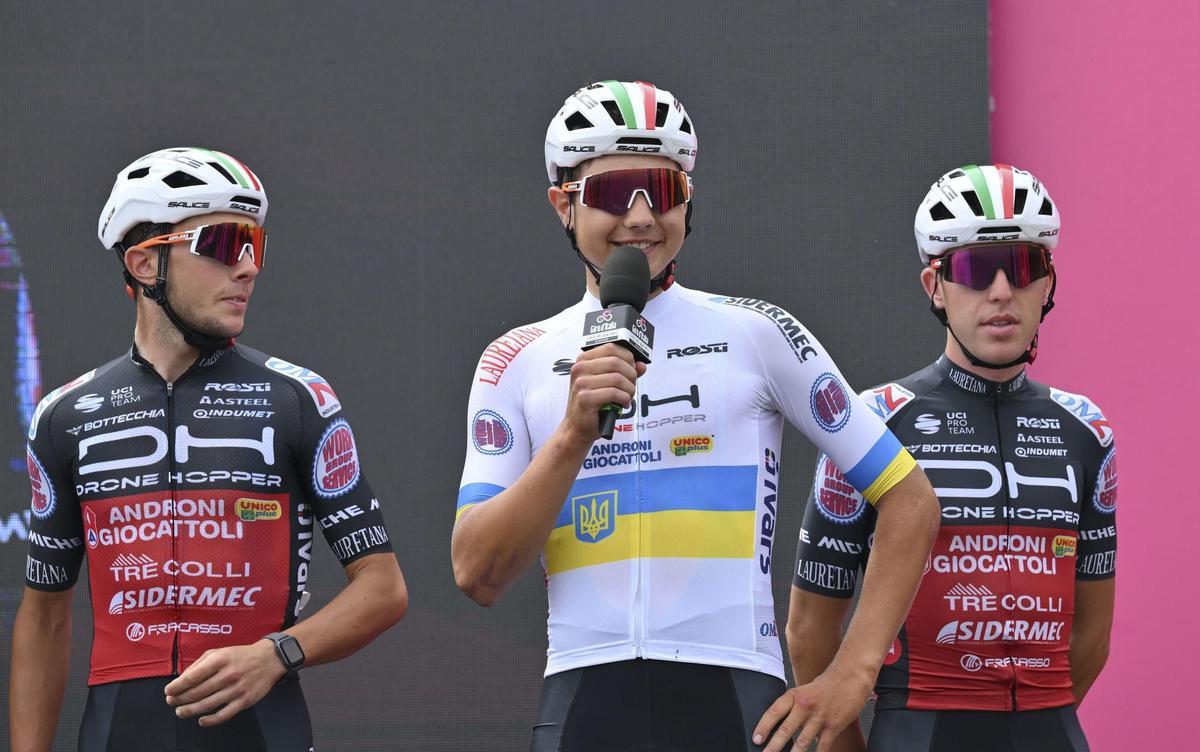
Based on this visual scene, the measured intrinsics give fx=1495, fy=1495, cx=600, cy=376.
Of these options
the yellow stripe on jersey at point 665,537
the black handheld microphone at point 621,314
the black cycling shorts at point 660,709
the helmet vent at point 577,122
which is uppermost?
the helmet vent at point 577,122

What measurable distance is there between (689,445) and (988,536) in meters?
1.02

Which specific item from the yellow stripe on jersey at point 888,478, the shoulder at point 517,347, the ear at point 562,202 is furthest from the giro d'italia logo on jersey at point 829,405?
the ear at point 562,202

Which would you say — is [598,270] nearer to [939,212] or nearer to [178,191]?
[178,191]

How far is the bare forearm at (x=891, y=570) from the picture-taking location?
2.53 m

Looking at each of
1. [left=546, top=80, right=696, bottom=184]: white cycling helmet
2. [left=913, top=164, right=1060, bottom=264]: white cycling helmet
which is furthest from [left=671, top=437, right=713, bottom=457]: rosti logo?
[left=913, top=164, right=1060, bottom=264]: white cycling helmet

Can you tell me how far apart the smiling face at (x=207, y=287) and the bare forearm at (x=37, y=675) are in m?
0.68

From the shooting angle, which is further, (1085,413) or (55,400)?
(1085,413)

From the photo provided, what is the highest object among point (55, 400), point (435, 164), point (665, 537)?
point (435, 164)

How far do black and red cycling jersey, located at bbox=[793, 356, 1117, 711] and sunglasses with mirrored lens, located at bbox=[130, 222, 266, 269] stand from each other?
1.38 m

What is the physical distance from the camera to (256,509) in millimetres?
3055

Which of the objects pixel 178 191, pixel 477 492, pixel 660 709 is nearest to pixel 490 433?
pixel 477 492

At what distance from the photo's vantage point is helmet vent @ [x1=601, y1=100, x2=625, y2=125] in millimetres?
2787

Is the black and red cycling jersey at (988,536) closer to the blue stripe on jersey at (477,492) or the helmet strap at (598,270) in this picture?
the helmet strap at (598,270)

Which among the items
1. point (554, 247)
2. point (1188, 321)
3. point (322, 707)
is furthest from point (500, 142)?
point (1188, 321)
